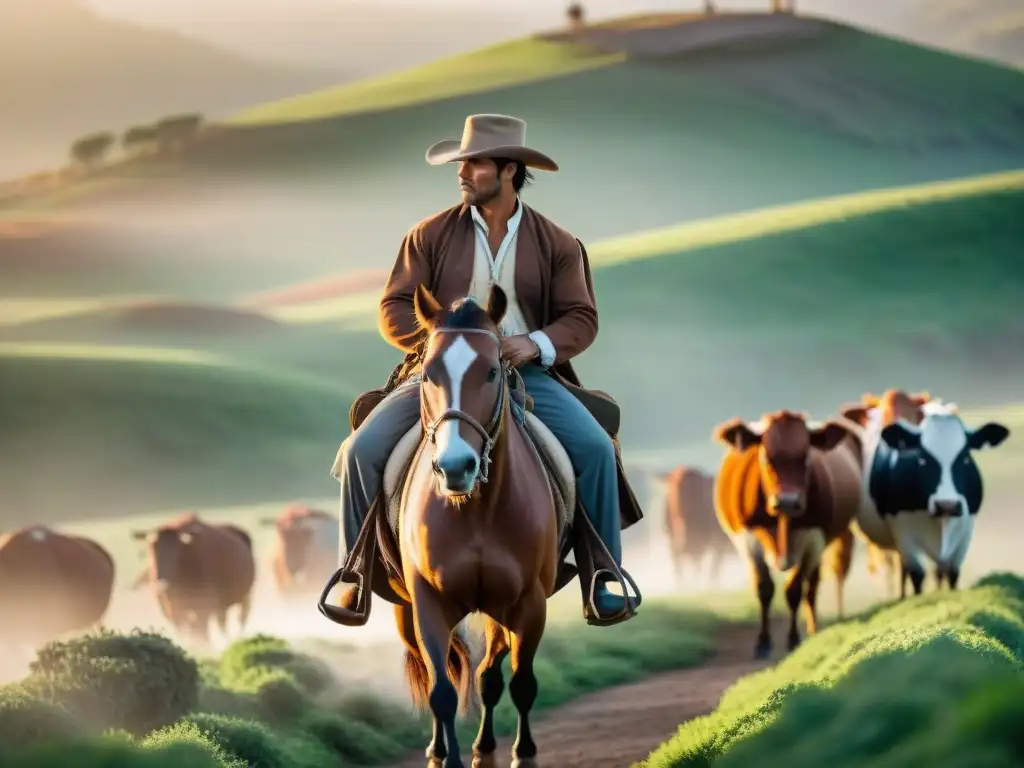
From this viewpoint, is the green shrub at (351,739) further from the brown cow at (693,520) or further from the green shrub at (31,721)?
the brown cow at (693,520)

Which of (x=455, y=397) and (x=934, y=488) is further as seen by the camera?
(x=934, y=488)

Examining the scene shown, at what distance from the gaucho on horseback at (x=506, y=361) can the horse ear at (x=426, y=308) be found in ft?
0.03

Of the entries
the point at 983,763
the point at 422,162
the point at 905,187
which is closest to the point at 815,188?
the point at 905,187

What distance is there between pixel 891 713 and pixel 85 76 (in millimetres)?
90370

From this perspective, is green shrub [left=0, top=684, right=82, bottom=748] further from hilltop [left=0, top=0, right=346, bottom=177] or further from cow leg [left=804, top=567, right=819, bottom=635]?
hilltop [left=0, top=0, right=346, bottom=177]

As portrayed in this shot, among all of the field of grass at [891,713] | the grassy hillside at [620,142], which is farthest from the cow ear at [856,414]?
the grassy hillside at [620,142]

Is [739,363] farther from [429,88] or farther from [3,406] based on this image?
[429,88]

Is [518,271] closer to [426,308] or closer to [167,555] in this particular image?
[426,308]

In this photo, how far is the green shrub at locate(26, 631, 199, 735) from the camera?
10.0m

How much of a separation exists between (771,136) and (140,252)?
36.6 metres

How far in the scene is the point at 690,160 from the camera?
95062mm

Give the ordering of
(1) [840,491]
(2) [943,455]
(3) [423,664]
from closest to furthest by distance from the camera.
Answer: (3) [423,664] → (2) [943,455] → (1) [840,491]

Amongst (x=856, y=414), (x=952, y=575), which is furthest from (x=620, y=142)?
(x=952, y=575)

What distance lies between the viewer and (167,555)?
22.7 meters
